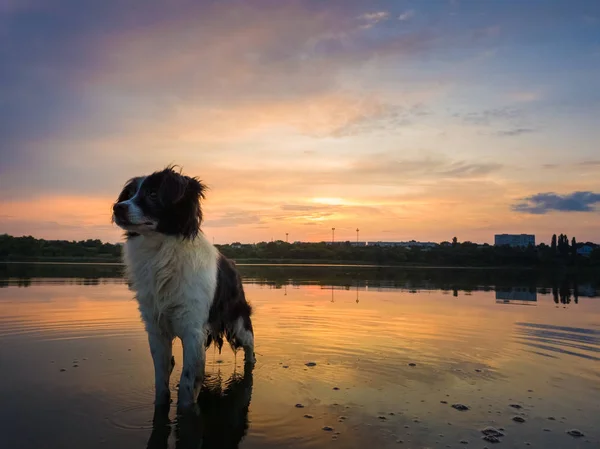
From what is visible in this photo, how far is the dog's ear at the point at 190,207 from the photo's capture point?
5629 millimetres

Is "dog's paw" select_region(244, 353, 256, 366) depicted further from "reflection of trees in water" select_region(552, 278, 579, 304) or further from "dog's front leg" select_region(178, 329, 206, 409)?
"reflection of trees in water" select_region(552, 278, 579, 304)

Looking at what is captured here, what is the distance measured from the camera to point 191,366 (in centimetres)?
573

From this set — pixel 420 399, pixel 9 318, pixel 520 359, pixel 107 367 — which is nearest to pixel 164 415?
pixel 107 367

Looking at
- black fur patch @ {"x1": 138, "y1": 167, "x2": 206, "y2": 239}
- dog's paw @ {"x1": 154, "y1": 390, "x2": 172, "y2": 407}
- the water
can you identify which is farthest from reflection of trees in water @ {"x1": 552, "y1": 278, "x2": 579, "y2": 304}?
black fur patch @ {"x1": 138, "y1": 167, "x2": 206, "y2": 239}

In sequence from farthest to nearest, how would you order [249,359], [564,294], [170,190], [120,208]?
[564,294]
[249,359]
[170,190]
[120,208]

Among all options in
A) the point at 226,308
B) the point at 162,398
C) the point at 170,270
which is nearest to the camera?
the point at 170,270

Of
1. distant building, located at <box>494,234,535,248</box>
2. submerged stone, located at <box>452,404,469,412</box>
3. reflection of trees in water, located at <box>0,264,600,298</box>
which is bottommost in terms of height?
submerged stone, located at <box>452,404,469,412</box>

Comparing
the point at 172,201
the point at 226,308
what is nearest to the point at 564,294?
the point at 226,308

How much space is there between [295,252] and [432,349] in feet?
305

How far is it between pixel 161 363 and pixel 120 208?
2040 mm

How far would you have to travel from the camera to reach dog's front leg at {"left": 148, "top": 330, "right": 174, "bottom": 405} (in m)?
5.87

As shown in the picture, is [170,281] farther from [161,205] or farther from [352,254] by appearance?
[352,254]

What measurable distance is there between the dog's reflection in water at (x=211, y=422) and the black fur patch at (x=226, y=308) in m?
0.73

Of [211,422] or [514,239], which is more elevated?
[514,239]
